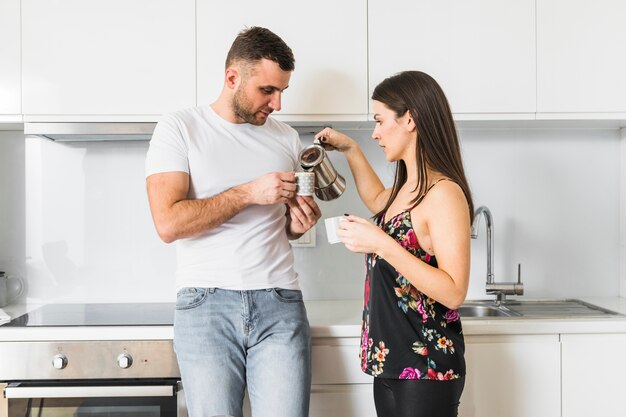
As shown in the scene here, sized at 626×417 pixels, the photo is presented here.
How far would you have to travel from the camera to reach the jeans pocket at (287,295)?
1615 millimetres

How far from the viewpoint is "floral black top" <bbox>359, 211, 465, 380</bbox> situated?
1.39 m

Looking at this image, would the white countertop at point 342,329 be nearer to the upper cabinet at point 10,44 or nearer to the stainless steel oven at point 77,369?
the stainless steel oven at point 77,369

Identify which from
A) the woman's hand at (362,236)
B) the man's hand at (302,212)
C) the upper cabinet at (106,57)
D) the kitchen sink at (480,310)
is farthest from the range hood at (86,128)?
the kitchen sink at (480,310)

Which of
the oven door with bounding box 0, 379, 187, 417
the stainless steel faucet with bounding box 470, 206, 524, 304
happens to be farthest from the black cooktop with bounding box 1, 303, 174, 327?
the stainless steel faucet with bounding box 470, 206, 524, 304

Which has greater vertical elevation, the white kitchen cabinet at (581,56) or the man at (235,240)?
the white kitchen cabinet at (581,56)

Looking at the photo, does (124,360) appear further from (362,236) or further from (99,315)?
(362,236)

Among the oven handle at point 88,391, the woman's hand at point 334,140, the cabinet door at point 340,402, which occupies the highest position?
the woman's hand at point 334,140

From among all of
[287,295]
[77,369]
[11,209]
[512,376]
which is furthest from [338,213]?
[11,209]

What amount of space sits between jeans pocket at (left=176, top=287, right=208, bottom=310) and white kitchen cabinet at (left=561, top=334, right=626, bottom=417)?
3.77 ft

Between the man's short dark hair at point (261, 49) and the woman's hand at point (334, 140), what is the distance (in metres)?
0.28

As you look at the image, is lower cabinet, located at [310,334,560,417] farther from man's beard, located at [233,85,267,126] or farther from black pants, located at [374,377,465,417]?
man's beard, located at [233,85,267,126]

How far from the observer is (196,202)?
1.54m

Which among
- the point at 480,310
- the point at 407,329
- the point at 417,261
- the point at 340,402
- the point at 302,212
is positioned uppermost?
the point at 302,212

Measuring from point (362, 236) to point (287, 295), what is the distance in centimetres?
33
